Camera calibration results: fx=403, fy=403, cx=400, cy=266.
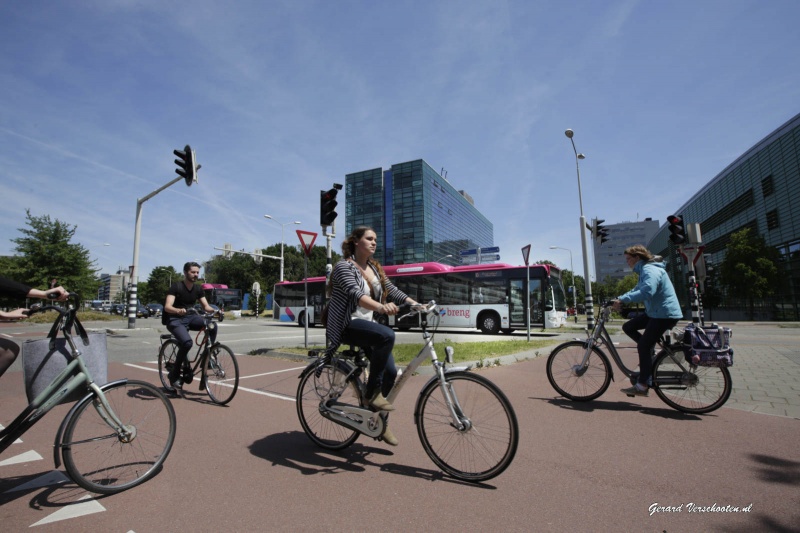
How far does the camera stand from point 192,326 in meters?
5.33

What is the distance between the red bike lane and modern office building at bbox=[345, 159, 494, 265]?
8855 cm

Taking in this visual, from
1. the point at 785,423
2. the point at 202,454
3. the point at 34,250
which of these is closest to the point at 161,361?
the point at 202,454

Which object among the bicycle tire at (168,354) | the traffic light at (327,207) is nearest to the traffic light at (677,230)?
the traffic light at (327,207)

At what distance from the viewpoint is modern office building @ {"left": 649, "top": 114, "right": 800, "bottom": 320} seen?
112 ft

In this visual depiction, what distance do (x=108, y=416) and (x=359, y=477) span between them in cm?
171

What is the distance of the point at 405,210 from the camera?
9869 cm

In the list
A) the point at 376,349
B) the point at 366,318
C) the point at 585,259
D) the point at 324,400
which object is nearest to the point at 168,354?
the point at 324,400

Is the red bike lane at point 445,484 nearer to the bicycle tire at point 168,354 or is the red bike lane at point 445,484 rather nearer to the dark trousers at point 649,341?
the dark trousers at point 649,341

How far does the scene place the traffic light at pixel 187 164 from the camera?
42.0 feet

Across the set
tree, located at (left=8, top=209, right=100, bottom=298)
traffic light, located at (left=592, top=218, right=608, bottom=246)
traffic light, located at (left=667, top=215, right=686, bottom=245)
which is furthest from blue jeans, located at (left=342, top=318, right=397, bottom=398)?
tree, located at (left=8, top=209, right=100, bottom=298)

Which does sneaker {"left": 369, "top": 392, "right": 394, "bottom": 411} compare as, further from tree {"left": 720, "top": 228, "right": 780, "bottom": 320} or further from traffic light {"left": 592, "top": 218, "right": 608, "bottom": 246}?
tree {"left": 720, "top": 228, "right": 780, "bottom": 320}

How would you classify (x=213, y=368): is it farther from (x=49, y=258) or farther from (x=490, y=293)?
(x=49, y=258)

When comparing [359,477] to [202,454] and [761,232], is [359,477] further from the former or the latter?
[761,232]

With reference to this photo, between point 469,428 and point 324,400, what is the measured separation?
1262 millimetres
